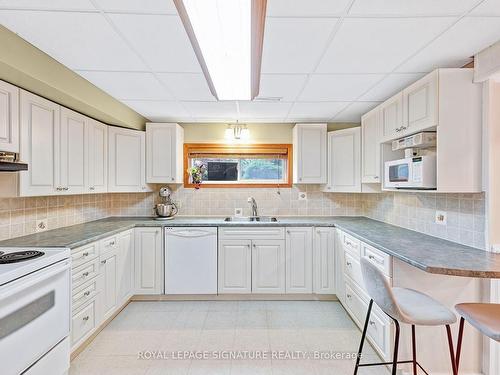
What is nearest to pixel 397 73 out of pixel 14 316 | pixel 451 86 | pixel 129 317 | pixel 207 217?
pixel 451 86

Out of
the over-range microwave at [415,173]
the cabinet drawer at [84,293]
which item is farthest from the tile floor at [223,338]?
the over-range microwave at [415,173]

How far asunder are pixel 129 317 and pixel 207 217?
145 cm

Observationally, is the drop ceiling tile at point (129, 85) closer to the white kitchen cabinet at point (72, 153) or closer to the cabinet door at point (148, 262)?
the white kitchen cabinet at point (72, 153)

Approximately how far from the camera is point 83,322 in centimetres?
216

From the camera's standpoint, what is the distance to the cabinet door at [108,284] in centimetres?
247

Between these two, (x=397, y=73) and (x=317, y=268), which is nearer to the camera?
(x=397, y=73)

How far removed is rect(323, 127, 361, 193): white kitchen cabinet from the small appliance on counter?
2.03 m

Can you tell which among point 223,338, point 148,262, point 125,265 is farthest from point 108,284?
point 223,338

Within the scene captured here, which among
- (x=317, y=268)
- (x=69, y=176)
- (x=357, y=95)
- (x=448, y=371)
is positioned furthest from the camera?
(x=317, y=268)

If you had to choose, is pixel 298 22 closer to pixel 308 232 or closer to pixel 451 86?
pixel 451 86

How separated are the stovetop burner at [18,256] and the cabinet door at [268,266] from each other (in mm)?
2001

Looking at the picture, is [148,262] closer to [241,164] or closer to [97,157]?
[97,157]

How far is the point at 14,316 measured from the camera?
142cm

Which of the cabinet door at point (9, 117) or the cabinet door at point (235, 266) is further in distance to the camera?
the cabinet door at point (235, 266)
